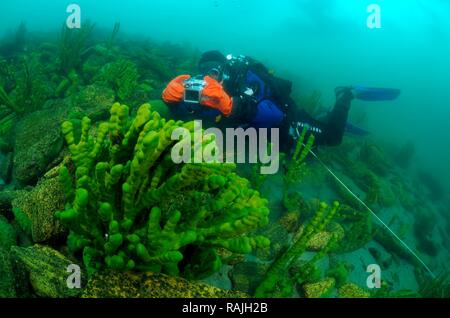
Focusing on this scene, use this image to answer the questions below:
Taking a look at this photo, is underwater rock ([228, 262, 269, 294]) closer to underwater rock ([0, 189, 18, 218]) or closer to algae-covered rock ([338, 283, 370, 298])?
algae-covered rock ([338, 283, 370, 298])

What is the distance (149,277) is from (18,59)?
31.3ft

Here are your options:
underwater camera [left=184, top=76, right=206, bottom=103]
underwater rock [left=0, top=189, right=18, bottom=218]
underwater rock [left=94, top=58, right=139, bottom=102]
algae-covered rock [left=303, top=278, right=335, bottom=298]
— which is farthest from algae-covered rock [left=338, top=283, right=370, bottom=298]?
underwater rock [left=94, top=58, right=139, bottom=102]

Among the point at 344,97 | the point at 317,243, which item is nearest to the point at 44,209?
the point at 317,243

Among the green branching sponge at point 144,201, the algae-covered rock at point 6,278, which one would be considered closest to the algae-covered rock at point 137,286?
the green branching sponge at point 144,201

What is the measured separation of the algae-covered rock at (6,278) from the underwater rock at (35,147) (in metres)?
1.56

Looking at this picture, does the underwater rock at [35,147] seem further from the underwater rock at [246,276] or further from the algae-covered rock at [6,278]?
the underwater rock at [246,276]

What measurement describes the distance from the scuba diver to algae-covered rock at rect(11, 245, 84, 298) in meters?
2.56

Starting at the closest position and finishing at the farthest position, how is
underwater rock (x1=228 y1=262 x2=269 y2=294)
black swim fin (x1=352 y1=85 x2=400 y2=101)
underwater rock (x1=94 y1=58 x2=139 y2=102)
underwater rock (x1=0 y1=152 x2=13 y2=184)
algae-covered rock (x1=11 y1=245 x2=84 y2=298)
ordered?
algae-covered rock (x1=11 y1=245 x2=84 y2=298)
underwater rock (x1=228 y1=262 x2=269 y2=294)
underwater rock (x1=0 y1=152 x2=13 y2=184)
underwater rock (x1=94 y1=58 x2=139 y2=102)
black swim fin (x1=352 y1=85 x2=400 y2=101)

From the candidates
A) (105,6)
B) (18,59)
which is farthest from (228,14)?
(18,59)

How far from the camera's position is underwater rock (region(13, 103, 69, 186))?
139 inches

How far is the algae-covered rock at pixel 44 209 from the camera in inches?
101

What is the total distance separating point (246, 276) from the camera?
303 centimetres
